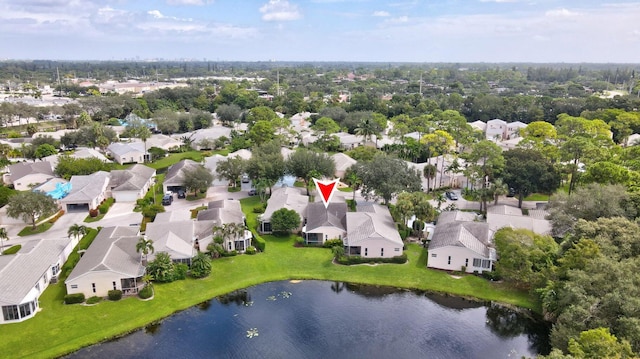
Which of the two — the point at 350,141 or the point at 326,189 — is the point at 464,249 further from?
the point at 350,141

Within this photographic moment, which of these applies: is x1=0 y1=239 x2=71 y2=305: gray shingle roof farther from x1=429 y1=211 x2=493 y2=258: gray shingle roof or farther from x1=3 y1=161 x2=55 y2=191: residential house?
x1=429 y1=211 x2=493 y2=258: gray shingle roof

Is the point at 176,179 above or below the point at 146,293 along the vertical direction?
above

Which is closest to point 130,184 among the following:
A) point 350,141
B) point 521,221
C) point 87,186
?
point 87,186

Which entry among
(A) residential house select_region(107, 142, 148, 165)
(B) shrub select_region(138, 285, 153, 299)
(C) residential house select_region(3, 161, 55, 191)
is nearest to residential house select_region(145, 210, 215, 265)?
(B) shrub select_region(138, 285, 153, 299)

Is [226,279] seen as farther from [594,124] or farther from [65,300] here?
[594,124]

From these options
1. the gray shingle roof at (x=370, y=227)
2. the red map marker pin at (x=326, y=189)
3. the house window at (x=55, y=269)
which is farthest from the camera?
the red map marker pin at (x=326, y=189)

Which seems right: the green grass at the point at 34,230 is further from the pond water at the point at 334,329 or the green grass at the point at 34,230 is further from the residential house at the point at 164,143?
the residential house at the point at 164,143

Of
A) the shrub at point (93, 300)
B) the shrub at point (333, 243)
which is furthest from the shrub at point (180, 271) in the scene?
the shrub at point (333, 243)
